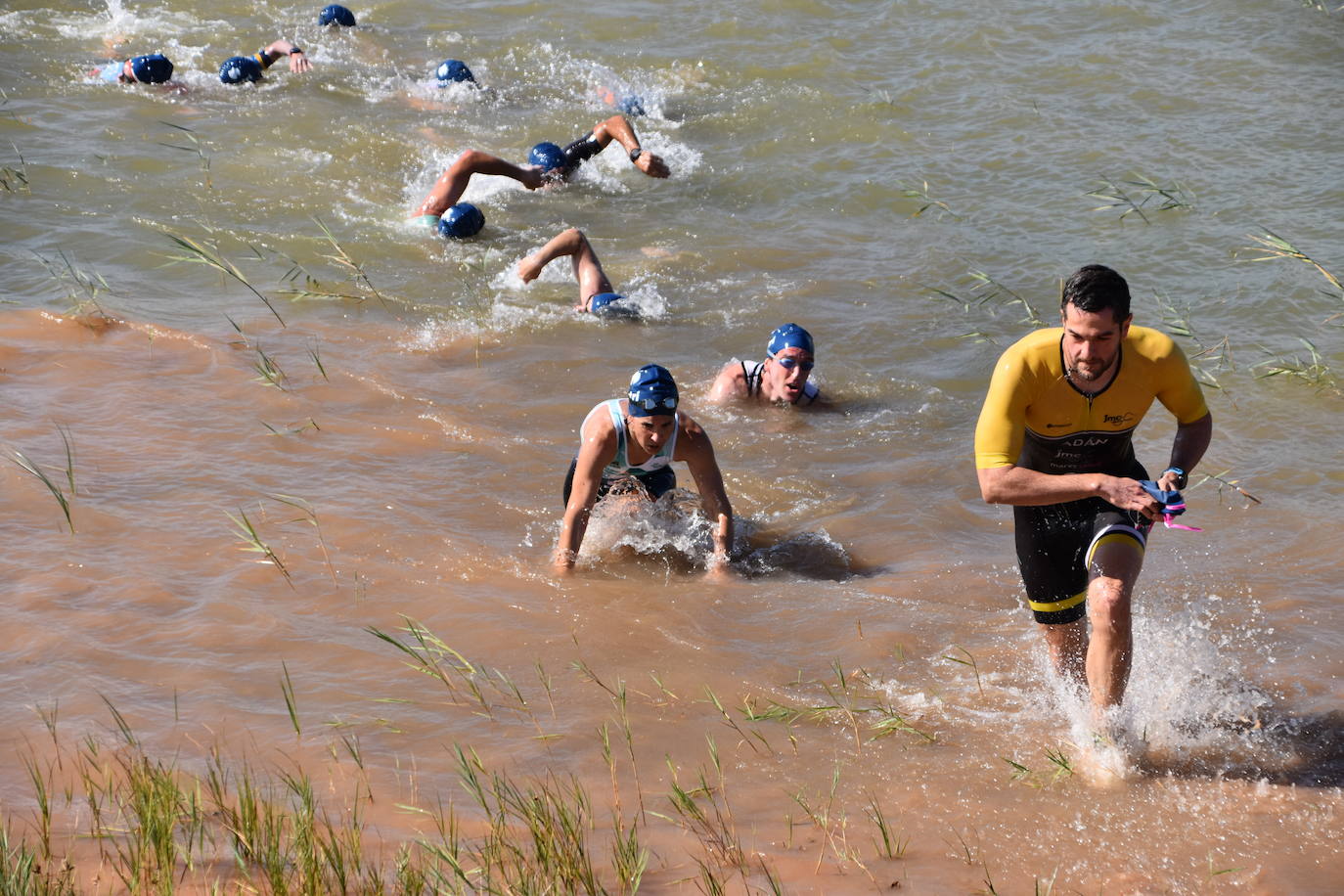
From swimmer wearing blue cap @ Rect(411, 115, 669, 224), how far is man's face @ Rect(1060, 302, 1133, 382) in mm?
6866

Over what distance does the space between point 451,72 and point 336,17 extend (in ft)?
8.08

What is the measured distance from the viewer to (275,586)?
557 cm

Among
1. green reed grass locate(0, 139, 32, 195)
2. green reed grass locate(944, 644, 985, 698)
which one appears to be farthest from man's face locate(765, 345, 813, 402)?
green reed grass locate(0, 139, 32, 195)

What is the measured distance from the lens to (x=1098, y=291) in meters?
4.20

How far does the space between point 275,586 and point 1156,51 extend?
12.7 metres

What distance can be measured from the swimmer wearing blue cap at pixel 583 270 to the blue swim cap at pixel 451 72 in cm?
536

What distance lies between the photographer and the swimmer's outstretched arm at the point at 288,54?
46.5 feet

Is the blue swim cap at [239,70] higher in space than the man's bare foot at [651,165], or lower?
higher

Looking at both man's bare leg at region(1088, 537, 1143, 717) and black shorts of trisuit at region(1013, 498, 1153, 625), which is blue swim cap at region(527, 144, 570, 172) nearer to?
black shorts of trisuit at region(1013, 498, 1153, 625)

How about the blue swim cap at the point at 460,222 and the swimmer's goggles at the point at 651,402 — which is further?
the blue swim cap at the point at 460,222

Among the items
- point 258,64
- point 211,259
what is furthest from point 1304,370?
point 258,64

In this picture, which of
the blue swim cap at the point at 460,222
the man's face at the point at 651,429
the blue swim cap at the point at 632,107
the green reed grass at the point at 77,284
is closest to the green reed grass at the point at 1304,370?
the man's face at the point at 651,429

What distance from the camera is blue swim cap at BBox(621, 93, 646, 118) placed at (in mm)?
14227

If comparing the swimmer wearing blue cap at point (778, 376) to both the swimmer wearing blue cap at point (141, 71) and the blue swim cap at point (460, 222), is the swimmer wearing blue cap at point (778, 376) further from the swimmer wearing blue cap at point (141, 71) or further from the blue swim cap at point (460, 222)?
the swimmer wearing blue cap at point (141, 71)
